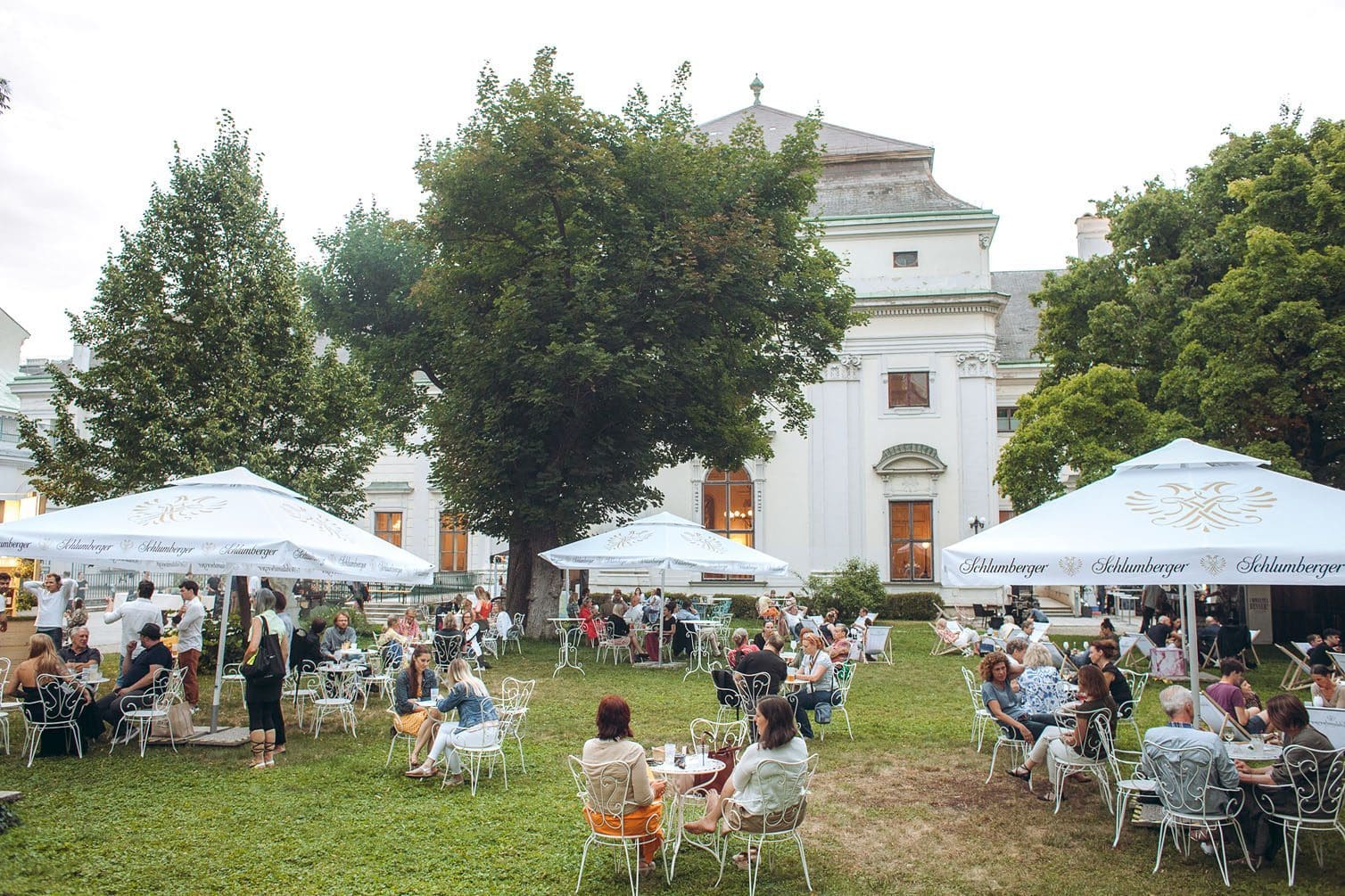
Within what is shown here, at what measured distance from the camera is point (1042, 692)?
920cm

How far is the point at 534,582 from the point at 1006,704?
47.5 feet

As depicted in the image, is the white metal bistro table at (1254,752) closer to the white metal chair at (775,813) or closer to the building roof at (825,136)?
the white metal chair at (775,813)

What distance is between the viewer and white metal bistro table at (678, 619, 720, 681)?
1735 centimetres

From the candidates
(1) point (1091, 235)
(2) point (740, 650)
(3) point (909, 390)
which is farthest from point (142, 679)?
(1) point (1091, 235)

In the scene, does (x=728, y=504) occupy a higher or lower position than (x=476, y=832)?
higher

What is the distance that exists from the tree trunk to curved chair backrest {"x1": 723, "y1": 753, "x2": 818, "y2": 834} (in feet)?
51.4

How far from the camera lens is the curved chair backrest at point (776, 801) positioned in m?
6.12

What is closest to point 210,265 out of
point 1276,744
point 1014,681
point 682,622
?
point 682,622

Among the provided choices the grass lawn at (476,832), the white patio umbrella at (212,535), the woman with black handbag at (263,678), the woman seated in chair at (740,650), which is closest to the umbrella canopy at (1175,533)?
the grass lawn at (476,832)

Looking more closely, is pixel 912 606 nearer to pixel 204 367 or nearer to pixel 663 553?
pixel 663 553

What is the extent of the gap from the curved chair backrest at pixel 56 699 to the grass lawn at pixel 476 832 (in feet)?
1.49

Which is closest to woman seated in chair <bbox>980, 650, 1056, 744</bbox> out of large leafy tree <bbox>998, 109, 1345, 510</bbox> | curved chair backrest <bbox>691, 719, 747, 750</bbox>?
curved chair backrest <bbox>691, 719, 747, 750</bbox>

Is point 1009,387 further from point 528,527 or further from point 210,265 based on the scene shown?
point 210,265

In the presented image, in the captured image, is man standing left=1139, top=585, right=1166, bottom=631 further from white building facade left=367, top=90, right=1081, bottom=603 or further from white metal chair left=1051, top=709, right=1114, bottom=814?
white metal chair left=1051, top=709, right=1114, bottom=814
